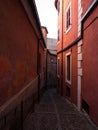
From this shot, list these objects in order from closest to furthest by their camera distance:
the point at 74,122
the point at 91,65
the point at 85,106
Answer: the point at 91,65, the point at 74,122, the point at 85,106

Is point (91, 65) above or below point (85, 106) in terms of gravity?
above

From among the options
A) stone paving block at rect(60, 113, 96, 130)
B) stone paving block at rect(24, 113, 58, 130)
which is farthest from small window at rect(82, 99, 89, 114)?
stone paving block at rect(24, 113, 58, 130)

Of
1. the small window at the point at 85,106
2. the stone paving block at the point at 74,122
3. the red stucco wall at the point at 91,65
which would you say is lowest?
the stone paving block at the point at 74,122

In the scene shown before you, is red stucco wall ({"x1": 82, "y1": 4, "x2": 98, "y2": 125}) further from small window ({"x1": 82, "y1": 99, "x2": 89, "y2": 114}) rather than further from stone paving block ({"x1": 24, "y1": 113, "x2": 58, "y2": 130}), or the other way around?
stone paving block ({"x1": 24, "y1": 113, "x2": 58, "y2": 130})

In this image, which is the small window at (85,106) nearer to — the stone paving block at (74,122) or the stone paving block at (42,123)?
the stone paving block at (74,122)

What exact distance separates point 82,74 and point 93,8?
2.70 meters

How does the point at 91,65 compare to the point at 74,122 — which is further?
the point at 74,122

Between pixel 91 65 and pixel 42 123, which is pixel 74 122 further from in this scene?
pixel 91 65

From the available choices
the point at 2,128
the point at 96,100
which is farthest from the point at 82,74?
the point at 2,128

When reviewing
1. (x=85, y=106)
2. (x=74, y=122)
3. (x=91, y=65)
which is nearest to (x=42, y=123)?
(x=74, y=122)

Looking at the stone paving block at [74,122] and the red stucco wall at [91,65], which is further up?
the red stucco wall at [91,65]

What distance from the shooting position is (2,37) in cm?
337

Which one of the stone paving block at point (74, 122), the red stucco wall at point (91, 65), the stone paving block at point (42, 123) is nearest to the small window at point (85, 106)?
the red stucco wall at point (91, 65)

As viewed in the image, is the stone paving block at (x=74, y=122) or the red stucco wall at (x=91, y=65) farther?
the stone paving block at (x=74, y=122)
